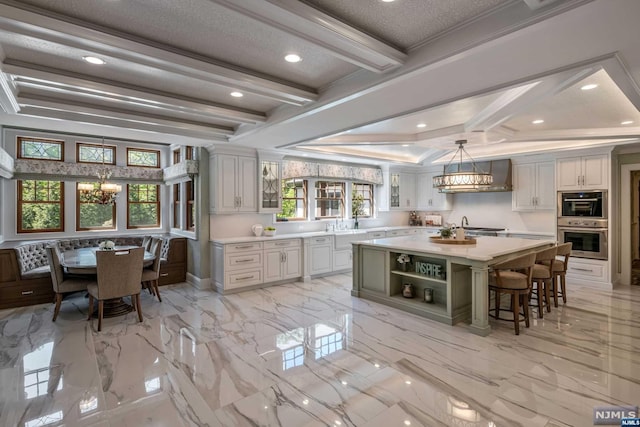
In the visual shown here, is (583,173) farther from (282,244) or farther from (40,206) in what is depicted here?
(40,206)

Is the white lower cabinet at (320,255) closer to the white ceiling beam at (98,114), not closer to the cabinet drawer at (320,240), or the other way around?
the cabinet drawer at (320,240)

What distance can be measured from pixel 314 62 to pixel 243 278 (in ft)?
12.5

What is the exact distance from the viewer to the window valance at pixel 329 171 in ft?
21.5

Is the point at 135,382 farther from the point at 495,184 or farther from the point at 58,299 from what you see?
the point at 495,184

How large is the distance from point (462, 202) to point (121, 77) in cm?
731

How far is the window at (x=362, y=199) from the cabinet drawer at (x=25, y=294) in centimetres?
574

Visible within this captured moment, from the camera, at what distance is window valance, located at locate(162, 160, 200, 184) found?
18.2ft

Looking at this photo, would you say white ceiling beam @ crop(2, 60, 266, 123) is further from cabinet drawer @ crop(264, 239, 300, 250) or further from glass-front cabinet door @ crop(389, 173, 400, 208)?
glass-front cabinet door @ crop(389, 173, 400, 208)

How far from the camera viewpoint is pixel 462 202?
26.2ft

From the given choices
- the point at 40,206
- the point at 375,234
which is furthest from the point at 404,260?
the point at 40,206

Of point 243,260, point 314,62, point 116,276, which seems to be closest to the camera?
point 314,62

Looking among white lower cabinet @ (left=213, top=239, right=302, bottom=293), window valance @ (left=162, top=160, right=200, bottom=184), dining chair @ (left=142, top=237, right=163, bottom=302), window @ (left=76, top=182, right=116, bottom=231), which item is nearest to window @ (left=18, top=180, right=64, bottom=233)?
window @ (left=76, top=182, right=116, bottom=231)

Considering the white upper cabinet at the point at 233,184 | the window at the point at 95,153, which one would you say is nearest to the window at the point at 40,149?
the window at the point at 95,153

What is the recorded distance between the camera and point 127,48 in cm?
228
